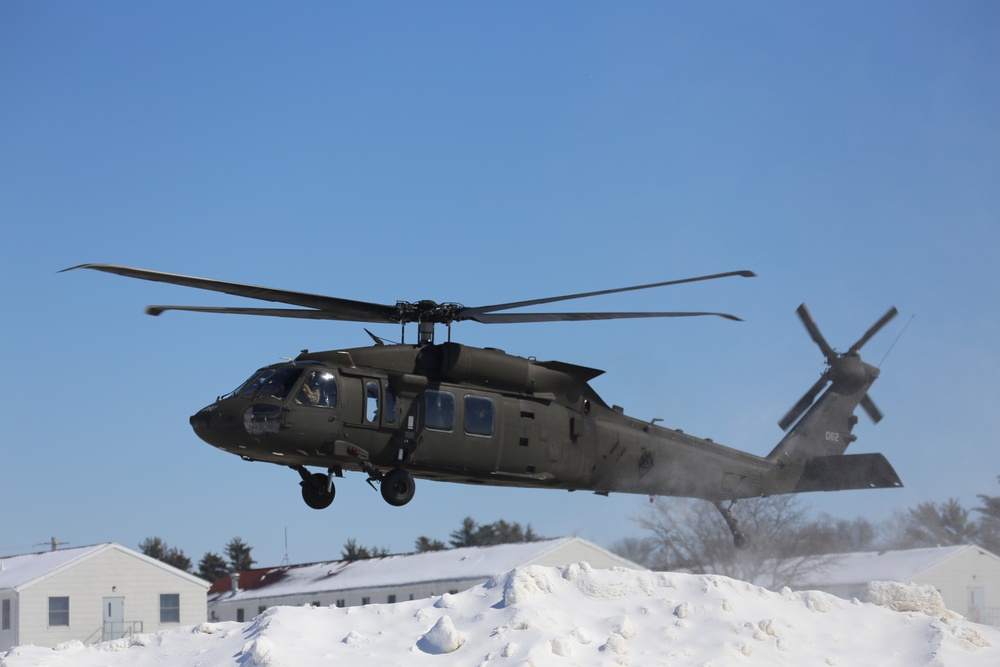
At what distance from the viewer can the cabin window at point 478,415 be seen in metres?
20.3

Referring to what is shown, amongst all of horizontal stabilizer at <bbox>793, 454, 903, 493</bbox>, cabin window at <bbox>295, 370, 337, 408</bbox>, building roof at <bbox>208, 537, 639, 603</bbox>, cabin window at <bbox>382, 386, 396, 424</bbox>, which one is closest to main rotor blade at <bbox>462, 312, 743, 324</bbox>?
cabin window at <bbox>382, 386, 396, 424</bbox>

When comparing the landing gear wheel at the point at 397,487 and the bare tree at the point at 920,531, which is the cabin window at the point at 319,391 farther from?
the bare tree at the point at 920,531

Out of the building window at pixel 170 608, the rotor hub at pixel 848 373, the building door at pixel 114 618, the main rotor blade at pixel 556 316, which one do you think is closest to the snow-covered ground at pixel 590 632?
the main rotor blade at pixel 556 316

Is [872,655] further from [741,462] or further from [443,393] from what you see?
[443,393]

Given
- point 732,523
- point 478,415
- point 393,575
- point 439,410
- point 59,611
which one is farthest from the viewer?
point 393,575

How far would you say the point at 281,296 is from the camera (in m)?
18.7

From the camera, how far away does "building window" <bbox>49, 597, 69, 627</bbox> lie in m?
42.8

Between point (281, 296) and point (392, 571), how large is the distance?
113 ft

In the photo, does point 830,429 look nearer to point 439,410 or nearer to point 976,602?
point 439,410

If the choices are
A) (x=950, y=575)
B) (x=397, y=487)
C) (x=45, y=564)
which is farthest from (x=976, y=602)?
(x=45, y=564)

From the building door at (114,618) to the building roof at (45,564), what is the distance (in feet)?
5.99

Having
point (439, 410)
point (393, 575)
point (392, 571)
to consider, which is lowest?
point (393, 575)

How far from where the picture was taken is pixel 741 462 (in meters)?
24.4

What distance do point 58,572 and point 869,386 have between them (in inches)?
1182
